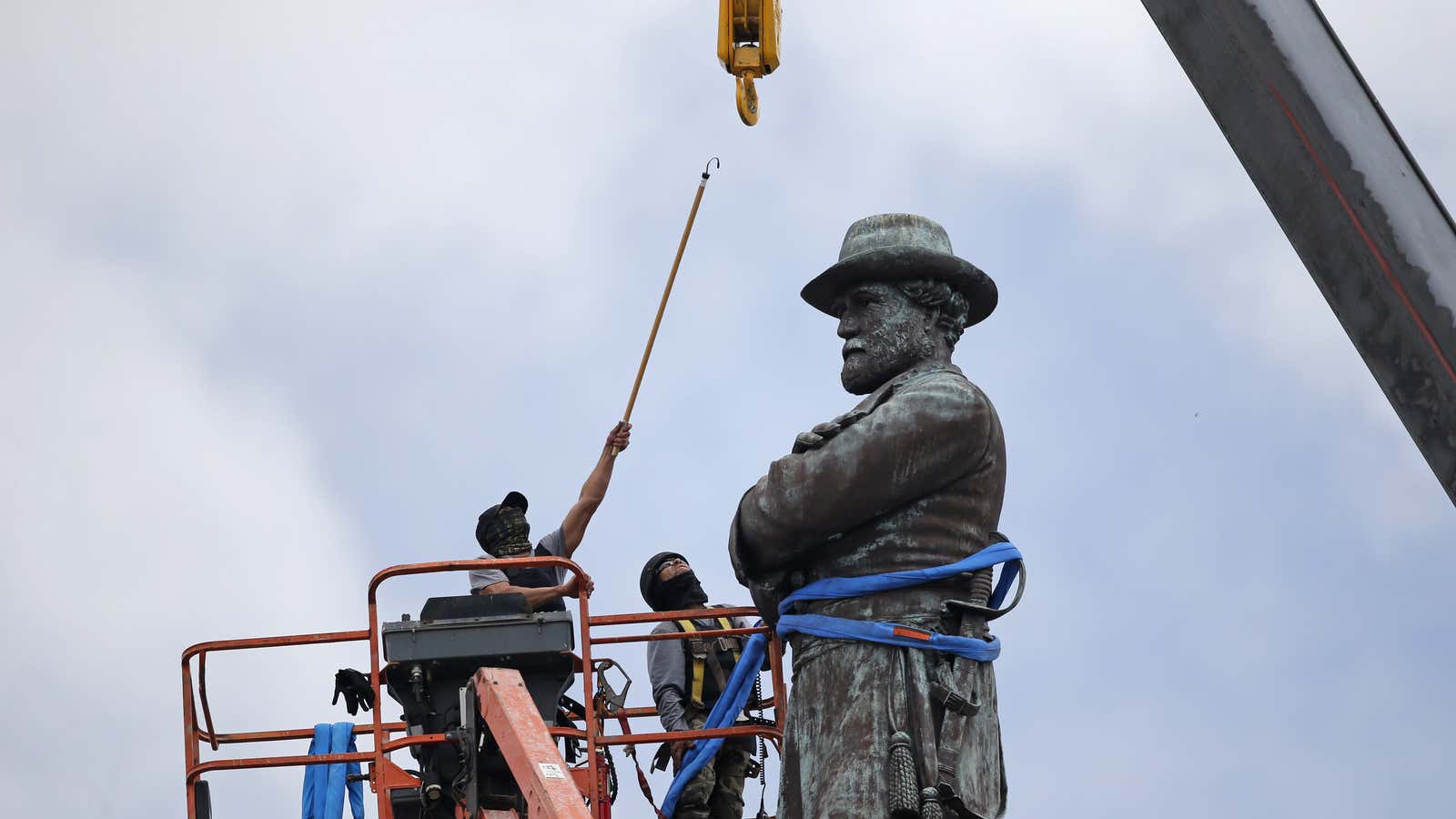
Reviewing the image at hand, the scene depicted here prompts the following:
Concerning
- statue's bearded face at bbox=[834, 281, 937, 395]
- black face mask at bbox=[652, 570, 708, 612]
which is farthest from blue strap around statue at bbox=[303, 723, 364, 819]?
statue's bearded face at bbox=[834, 281, 937, 395]

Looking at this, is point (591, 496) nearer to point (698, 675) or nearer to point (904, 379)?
point (698, 675)

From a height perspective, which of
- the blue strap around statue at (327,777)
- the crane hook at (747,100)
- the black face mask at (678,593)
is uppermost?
the crane hook at (747,100)

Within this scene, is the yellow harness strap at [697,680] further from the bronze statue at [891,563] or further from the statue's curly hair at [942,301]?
the statue's curly hair at [942,301]

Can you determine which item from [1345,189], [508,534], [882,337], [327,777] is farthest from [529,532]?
[1345,189]

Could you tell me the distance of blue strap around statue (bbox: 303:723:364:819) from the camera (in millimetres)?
10523

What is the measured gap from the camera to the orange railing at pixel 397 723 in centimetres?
986

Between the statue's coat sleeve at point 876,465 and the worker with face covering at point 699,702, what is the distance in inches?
109

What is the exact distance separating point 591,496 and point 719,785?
1659 mm

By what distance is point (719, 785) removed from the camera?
11.9 m

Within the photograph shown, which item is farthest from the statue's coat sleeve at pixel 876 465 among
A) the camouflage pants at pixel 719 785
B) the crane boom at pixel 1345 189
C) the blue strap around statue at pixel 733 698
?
the crane boom at pixel 1345 189

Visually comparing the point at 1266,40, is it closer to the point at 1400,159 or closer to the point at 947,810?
the point at 1400,159

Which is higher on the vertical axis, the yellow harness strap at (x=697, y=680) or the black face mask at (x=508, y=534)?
the black face mask at (x=508, y=534)

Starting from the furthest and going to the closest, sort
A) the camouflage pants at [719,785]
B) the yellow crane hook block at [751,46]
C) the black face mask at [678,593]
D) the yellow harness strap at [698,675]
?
the black face mask at [678,593] < the yellow harness strap at [698,675] < the camouflage pants at [719,785] < the yellow crane hook block at [751,46]

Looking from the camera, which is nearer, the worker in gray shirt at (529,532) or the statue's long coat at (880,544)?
the statue's long coat at (880,544)
